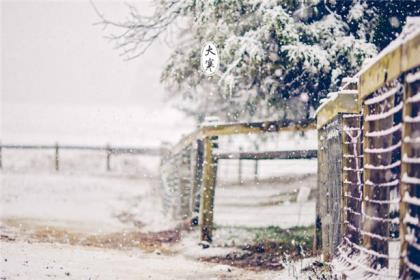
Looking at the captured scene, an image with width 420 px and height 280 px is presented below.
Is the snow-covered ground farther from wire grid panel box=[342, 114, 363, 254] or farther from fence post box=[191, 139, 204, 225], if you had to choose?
wire grid panel box=[342, 114, 363, 254]

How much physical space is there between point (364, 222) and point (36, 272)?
10.6ft

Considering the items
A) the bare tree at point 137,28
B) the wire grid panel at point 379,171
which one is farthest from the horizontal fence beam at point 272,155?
the wire grid panel at point 379,171

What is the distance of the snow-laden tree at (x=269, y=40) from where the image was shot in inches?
Result: 305

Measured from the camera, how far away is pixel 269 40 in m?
8.08

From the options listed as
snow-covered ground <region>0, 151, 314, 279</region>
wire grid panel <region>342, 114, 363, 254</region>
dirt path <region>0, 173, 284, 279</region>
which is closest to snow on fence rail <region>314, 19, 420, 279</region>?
wire grid panel <region>342, 114, 363, 254</region>

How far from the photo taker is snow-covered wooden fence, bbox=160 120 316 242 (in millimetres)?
7980

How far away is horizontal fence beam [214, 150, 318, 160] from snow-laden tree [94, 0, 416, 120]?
1.07m

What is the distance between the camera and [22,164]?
22.4m

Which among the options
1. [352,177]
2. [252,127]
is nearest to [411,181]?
[352,177]

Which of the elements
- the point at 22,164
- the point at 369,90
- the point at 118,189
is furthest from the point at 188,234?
the point at 22,164

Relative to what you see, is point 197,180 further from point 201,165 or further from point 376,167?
point 376,167

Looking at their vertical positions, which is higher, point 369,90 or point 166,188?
point 369,90

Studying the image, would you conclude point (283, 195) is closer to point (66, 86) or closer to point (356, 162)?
point (356, 162)

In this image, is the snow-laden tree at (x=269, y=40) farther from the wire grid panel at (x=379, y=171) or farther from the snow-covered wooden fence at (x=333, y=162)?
the wire grid panel at (x=379, y=171)
